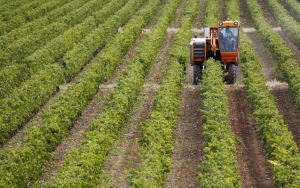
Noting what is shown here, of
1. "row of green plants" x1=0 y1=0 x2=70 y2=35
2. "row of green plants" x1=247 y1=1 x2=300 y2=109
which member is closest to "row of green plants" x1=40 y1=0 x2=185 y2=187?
"row of green plants" x1=247 y1=1 x2=300 y2=109

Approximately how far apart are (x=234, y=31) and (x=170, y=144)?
9478mm

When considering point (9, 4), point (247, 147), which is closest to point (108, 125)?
point (247, 147)

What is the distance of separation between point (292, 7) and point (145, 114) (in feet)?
80.0

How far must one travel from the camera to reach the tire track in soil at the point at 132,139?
59.2ft

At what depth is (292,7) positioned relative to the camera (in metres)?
42.5

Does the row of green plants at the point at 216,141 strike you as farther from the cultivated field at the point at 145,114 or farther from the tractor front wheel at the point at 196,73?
the tractor front wheel at the point at 196,73

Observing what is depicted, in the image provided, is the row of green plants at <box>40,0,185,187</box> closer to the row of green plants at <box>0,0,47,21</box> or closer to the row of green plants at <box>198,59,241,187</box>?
the row of green plants at <box>198,59,241,187</box>

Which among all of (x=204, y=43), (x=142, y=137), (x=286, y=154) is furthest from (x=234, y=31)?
(x=286, y=154)

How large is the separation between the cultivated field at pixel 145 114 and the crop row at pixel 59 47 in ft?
0.28

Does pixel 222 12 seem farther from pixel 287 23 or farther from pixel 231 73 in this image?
pixel 231 73

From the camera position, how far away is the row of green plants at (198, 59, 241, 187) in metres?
15.3

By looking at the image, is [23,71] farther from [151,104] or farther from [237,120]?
[237,120]

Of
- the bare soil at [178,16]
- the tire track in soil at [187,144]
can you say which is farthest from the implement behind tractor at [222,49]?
the bare soil at [178,16]

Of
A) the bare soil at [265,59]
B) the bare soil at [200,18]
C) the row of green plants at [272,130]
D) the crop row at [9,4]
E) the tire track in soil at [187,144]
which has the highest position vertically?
the row of green plants at [272,130]
